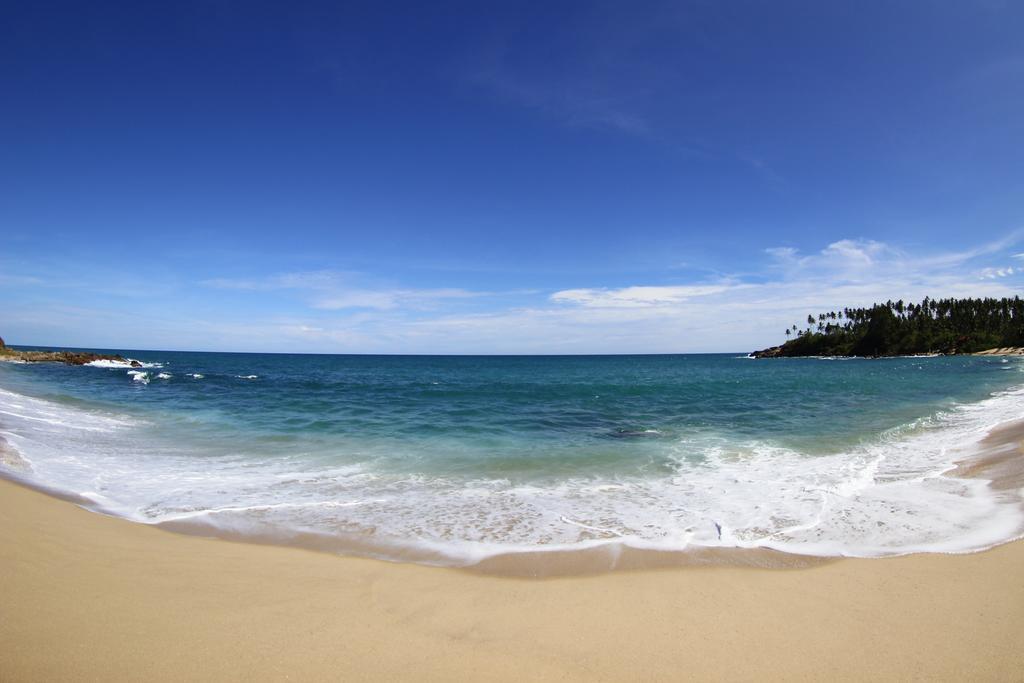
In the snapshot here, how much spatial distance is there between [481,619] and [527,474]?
258 inches

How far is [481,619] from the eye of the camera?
4234mm

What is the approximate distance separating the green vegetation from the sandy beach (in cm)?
15018

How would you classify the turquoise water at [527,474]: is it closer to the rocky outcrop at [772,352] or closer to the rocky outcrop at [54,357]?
the rocky outcrop at [54,357]

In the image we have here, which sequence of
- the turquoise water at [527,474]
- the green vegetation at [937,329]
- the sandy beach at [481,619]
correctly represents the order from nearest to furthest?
1. the sandy beach at [481,619]
2. the turquoise water at [527,474]
3. the green vegetation at [937,329]

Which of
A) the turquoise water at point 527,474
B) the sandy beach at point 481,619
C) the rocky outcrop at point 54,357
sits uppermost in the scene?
the rocky outcrop at point 54,357

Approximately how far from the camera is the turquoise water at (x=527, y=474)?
6617mm

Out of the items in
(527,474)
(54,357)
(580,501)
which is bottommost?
(527,474)

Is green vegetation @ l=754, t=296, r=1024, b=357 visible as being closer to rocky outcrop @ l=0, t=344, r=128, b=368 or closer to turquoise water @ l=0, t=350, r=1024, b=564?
turquoise water @ l=0, t=350, r=1024, b=564

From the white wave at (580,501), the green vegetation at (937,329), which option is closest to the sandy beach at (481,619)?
the white wave at (580,501)

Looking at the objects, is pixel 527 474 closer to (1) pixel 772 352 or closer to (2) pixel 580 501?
(2) pixel 580 501

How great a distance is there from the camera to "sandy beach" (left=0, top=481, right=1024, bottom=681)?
3447 millimetres

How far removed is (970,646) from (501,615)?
385 cm

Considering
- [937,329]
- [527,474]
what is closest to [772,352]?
[937,329]

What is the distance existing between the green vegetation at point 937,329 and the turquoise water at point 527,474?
5040 inches
